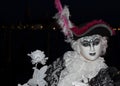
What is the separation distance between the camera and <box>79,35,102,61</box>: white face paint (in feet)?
9.62

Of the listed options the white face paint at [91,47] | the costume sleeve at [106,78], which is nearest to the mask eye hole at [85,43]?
the white face paint at [91,47]

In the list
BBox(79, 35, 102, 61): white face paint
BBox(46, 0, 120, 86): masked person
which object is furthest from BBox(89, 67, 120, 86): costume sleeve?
BBox(79, 35, 102, 61): white face paint

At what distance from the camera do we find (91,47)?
2941 millimetres

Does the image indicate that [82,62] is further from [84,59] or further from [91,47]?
[91,47]

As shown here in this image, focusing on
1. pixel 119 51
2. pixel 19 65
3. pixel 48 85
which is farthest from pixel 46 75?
pixel 119 51

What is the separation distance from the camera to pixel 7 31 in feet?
25.5

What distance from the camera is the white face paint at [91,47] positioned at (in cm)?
293

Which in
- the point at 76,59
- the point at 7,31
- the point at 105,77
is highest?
the point at 7,31

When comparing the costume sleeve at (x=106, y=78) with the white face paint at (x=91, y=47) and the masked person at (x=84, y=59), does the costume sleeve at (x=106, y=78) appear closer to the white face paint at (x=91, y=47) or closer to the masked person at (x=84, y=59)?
the masked person at (x=84, y=59)

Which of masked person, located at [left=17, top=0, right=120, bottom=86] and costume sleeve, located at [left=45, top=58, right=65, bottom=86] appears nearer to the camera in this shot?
masked person, located at [left=17, top=0, right=120, bottom=86]

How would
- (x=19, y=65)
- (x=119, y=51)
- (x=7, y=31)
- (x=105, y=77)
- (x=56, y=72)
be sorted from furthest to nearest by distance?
(x=7, y=31) → (x=119, y=51) → (x=19, y=65) → (x=56, y=72) → (x=105, y=77)

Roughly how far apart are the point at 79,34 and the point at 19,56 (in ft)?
13.8

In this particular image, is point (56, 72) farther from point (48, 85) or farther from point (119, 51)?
point (119, 51)

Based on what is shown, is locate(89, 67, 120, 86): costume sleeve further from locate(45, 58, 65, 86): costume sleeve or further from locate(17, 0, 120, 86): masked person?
locate(45, 58, 65, 86): costume sleeve
